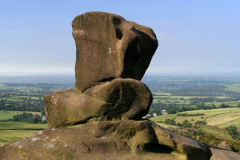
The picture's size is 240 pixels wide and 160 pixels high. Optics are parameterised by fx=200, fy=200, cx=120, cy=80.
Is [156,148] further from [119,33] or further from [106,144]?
[119,33]

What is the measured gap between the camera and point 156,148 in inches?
412

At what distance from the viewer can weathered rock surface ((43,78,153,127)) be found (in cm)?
1014

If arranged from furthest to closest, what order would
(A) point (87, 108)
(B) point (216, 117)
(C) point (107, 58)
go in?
(B) point (216, 117) → (C) point (107, 58) → (A) point (87, 108)

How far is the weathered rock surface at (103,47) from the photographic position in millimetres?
10773

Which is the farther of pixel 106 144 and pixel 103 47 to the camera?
pixel 103 47

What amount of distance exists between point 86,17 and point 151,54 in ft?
15.4

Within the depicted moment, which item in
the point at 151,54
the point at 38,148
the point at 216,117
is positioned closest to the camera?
the point at 38,148

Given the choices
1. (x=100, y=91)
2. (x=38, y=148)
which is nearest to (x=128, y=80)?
(x=100, y=91)

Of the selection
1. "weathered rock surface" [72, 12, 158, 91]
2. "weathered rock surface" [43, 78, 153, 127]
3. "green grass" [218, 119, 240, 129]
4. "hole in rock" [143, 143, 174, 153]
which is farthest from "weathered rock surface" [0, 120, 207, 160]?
"green grass" [218, 119, 240, 129]

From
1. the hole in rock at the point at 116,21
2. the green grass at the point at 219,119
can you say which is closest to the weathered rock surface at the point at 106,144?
the hole in rock at the point at 116,21

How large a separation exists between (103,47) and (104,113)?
357 centimetres

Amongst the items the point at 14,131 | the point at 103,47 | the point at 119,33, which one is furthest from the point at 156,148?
the point at 14,131

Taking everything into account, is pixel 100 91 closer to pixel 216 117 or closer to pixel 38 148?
pixel 38 148

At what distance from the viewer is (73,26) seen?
11.6 m
